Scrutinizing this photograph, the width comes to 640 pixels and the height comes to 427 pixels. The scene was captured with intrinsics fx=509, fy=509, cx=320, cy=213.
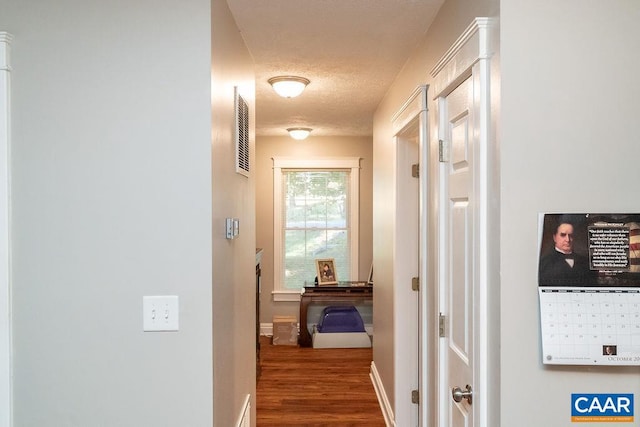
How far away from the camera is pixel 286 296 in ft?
20.9

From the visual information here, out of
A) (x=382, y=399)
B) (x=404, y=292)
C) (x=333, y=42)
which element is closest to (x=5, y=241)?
(x=333, y=42)

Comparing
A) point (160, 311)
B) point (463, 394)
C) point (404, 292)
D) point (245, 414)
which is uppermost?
point (160, 311)

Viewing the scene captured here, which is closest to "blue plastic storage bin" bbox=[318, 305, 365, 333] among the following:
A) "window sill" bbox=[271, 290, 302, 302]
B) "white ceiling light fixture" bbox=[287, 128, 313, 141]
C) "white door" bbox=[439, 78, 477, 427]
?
"window sill" bbox=[271, 290, 302, 302]

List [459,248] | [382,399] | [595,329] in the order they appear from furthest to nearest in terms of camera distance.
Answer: [382,399], [459,248], [595,329]

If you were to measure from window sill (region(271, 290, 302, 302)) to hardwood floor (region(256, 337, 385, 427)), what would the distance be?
656 millimetres

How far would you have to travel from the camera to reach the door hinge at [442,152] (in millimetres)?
2188

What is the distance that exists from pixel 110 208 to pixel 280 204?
4.51m

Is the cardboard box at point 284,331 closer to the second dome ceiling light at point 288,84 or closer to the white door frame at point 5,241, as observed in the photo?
the second dome ceiling light at point 288,84

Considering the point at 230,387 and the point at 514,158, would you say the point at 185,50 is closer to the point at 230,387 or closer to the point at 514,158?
the point at 514,158

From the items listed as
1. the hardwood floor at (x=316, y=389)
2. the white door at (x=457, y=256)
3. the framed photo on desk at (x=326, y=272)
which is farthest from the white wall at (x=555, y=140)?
the framed photo on desk at (x=326, y=272)

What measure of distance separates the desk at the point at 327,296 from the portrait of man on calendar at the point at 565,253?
447 cm

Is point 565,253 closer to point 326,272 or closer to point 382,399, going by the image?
point 382,399

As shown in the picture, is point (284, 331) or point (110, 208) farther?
point (284, 331)

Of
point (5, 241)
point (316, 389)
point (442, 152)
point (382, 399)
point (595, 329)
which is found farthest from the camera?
point (316, 389)
